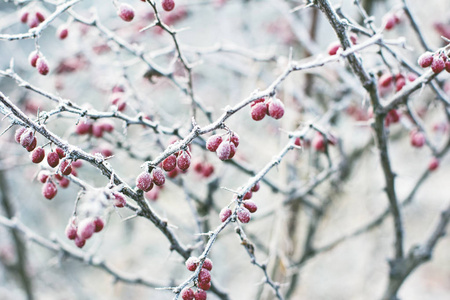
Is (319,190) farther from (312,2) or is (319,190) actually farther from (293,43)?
(312,2)

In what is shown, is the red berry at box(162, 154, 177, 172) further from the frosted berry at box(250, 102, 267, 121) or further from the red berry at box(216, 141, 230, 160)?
the frosted berry at box(250, 102, 267, 121)

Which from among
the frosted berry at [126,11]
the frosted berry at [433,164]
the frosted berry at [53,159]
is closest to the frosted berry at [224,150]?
the frosted berry at [53,159]

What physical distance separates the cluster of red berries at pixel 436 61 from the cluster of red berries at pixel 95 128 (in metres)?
1.26

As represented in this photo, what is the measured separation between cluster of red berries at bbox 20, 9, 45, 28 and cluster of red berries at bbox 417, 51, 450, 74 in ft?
4.93

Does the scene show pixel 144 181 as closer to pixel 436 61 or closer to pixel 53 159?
pixel 53 159

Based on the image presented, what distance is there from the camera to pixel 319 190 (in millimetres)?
3578

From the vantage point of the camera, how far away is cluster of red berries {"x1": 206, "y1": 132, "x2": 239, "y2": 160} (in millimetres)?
1159

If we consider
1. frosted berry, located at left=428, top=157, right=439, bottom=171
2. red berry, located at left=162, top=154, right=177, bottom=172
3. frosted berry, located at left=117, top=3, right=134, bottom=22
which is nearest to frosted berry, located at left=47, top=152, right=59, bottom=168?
red berry, located at left=162, top=154, right=177, bottom=172

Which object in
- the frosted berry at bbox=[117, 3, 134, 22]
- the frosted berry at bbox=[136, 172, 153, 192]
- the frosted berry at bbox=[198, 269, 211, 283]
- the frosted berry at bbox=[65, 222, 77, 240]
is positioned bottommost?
the frosted berry at bbox=[198, 269, 211, 283]

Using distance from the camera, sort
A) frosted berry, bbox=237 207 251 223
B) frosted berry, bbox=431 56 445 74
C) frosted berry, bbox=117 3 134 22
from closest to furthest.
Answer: frosted berry, bbox=237 207 251 223 < frosted berry, bbox=431 56 445 74 < frosted berry, bbox=117 3 134 22

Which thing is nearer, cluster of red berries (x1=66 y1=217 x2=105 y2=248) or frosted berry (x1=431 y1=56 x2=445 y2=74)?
cluster of red berries (x1=66 y1=217 x2=105 y2=248)

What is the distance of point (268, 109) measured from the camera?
4.09 ft

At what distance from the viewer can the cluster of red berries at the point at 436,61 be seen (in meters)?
1.28

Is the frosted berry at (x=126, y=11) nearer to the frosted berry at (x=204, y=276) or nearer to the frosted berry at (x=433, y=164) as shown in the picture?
the frosted berry at (x=204, y=276)
